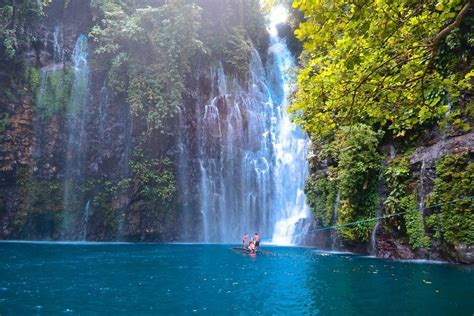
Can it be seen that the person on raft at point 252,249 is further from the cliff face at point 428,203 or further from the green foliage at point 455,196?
the green foliage at point 455,196

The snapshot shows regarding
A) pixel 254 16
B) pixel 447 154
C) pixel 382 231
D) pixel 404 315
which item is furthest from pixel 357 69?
pixel 254 16

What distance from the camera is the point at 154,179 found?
2442 cm

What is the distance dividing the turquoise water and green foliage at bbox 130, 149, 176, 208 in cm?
Result: 942

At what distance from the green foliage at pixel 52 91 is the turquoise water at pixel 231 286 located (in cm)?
1232

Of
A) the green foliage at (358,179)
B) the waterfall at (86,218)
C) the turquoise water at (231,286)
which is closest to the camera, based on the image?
the turquoise water at (231,286)

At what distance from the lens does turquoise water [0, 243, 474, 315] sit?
8109mm

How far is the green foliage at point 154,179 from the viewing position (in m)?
24.3

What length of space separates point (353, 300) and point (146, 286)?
5370 millimetres

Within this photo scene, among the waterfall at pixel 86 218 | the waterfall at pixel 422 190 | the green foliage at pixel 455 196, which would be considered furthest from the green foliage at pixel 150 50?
the green foliage at pixel 455 196

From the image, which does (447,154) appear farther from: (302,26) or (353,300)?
(302,26)

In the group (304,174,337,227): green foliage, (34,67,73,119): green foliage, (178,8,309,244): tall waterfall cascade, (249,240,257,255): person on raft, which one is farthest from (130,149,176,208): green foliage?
(304,174,337,227): green foliage

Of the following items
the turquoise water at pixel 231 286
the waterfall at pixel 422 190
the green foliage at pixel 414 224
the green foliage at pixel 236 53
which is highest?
the green foliage at pixel 236 53

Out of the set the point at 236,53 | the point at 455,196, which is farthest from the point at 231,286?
the point at 236,53

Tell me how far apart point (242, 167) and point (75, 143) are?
11.4 meters
